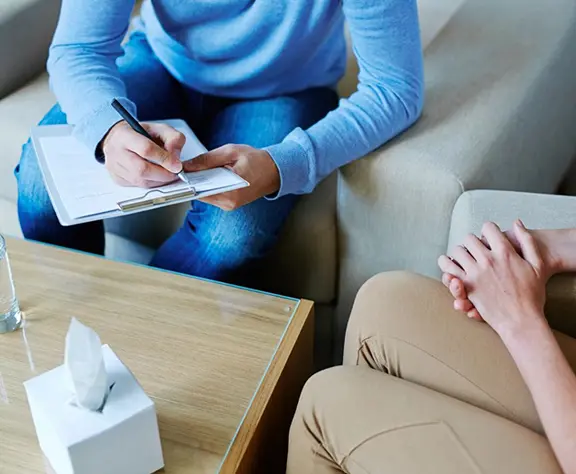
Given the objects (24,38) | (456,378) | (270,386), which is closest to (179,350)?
(270,386)

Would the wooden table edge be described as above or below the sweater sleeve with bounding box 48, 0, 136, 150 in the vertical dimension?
below

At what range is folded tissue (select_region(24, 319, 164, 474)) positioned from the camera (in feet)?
2.39

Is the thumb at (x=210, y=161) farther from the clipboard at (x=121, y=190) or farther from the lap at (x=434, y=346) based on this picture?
the lap at (x=434, y=346)

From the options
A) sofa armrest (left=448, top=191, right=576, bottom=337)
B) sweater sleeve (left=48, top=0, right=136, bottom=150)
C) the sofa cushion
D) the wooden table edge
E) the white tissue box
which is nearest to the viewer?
the white tissue box

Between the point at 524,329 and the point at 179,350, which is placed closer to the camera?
the point at 524,329

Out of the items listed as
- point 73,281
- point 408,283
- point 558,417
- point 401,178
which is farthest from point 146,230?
point 558,417

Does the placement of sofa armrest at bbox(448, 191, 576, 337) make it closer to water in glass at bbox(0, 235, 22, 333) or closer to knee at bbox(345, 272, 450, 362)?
knee at bbox(345, 272, 450, 362)

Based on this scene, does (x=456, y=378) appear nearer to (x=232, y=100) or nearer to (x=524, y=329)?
(x=524, y=329)

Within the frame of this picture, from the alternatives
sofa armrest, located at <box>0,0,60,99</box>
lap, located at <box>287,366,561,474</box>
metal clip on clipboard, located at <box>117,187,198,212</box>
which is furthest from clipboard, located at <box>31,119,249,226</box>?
sofa armrest, located at <box>0,0,60,99</box>

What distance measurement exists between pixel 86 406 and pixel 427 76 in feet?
2.93

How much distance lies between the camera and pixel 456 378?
0.85m

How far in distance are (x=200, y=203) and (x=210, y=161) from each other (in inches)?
8.0

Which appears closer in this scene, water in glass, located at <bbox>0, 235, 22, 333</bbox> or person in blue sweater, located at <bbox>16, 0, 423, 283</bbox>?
water in glass, located at <bbox>0, 235, 22, 333</bbox>

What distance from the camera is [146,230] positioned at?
4.66 ft
